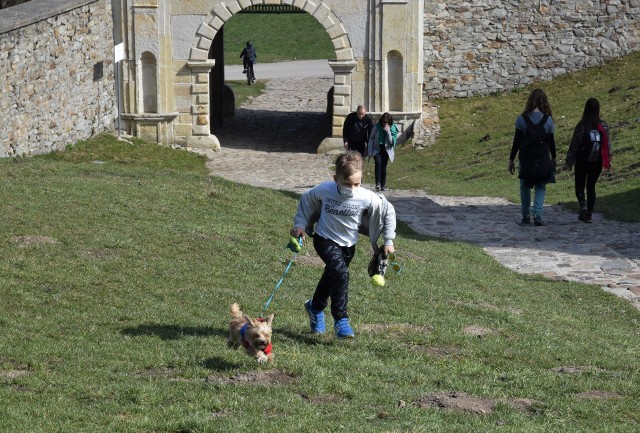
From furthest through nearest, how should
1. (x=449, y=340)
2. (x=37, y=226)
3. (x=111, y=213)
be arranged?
(x=111, y=213) < (x=37, y=226) < (x=449, y=340)

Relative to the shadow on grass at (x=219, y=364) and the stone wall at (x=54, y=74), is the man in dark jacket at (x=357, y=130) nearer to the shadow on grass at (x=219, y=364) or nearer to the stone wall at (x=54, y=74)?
the stone wall at (x=54, y=74)

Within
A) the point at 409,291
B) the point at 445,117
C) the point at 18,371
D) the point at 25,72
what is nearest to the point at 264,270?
the point at 409,291

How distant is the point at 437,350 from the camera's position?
7.86 m

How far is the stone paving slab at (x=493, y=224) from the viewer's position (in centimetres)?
1256

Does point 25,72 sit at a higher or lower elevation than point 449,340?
higher

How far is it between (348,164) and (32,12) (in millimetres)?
11856

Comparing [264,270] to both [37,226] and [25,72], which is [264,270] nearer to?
[37,226]

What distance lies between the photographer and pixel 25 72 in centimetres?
1766

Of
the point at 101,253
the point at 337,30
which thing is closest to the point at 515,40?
the point at 337,30

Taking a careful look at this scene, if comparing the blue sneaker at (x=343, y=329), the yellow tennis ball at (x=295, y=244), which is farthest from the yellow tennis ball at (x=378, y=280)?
the yellow tennis ball at (x=295, y=244)

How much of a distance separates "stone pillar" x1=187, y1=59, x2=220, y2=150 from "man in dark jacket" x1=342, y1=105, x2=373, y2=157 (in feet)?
16.4

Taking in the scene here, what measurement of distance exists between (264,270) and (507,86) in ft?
53.5

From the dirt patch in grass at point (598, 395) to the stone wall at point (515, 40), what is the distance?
1899 centimetres

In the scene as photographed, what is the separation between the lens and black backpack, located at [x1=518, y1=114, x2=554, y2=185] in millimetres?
14180
